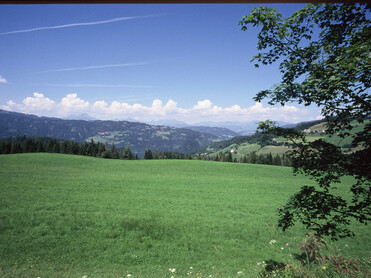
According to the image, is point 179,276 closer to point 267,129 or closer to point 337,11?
point 267,129

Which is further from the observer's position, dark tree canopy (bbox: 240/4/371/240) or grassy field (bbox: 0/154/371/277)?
grassy field (bbox: 0/154/371/277)

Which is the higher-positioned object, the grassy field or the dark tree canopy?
the dark tree canopy

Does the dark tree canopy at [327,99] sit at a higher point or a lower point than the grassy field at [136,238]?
higher

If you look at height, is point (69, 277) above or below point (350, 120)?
below

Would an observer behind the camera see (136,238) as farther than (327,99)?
Yes

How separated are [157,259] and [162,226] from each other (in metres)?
3.92

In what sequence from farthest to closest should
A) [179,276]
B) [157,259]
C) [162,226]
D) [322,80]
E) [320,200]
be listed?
[162,226] → [157,259] → [179,276] → [320,200] → [322,80]

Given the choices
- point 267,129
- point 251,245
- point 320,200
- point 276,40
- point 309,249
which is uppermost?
point 276,40

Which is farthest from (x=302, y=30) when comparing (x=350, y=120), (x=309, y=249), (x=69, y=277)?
(x=69, y=277)

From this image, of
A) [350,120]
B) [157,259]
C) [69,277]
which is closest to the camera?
[350,120]

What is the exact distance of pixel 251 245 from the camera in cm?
1172

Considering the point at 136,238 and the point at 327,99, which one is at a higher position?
the point at 327,99

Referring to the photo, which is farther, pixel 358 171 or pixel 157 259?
pixel 157 259

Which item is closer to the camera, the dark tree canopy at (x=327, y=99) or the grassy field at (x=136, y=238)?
the dark tree canopy at (x=327, y=99)
